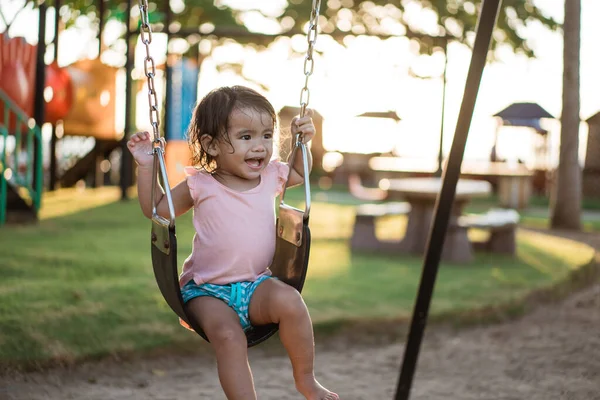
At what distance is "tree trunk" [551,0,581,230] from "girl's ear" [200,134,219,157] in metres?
8.72

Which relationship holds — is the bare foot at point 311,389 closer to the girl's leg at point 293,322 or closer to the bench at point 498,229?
the girl's leg at point 293,322

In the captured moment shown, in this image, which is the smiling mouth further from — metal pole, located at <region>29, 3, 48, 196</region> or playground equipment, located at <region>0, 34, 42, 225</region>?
metal pole, located at <region>29, 3, 48, 196</region>

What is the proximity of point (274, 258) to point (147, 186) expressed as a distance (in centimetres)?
47

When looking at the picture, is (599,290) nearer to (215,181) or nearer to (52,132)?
(215,181)

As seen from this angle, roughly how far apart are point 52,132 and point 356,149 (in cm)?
1270

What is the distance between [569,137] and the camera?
10555mm

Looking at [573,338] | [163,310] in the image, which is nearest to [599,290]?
[573,338]

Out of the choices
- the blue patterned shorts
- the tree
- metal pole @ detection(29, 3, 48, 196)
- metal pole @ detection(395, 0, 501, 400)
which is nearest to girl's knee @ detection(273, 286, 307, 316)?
the blue patterned shorts

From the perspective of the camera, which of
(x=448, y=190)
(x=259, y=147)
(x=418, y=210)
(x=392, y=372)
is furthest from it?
(x=418, y=210)

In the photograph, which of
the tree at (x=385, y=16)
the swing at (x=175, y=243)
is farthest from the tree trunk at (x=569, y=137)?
the swing at (x=175, y=243)

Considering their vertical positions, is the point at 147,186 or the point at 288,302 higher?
the point at 147,186

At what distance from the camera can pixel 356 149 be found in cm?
2386

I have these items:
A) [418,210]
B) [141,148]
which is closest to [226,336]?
[141,148]

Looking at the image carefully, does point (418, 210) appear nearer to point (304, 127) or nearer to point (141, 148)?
point (304, 127)
